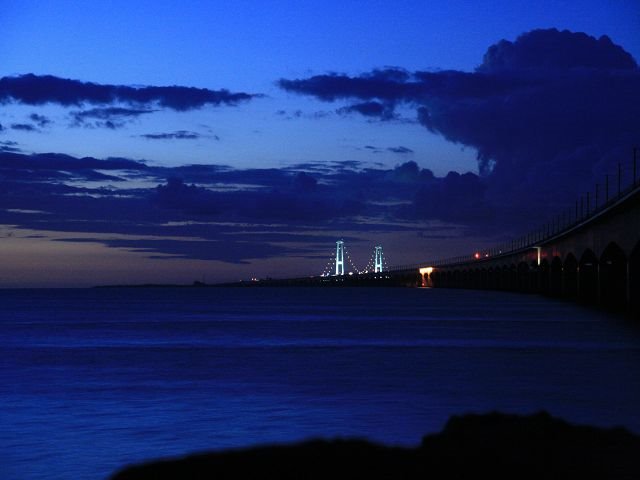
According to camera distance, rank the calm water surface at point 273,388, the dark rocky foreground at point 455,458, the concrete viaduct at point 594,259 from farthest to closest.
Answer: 1. the concrete viaduct at point 594,259
2. the calm water surface at point 273,388
3. the dark rocky foreground at point 455,458

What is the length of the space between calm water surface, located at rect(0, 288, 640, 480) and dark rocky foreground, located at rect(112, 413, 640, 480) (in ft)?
18.5

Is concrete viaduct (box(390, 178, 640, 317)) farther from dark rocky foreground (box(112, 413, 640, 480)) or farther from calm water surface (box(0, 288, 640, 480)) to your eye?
dark rocky foreground (box(112, 413, 640, 480))

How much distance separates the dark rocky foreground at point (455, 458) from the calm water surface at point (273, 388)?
563 cm

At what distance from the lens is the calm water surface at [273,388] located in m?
20.2

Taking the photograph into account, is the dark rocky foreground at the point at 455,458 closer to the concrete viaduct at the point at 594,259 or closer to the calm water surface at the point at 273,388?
the calm water surface at the point at 273,388

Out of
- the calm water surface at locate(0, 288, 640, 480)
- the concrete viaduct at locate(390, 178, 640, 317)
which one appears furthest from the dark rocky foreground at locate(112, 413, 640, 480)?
the concrete viaduct at locate(390, 178, 640, 317)

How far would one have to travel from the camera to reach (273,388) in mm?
31078

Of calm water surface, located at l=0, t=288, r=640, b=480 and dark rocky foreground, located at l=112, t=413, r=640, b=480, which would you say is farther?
calm water surface, located at l=0, t=288, r=640, b=480

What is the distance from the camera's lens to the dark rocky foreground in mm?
10352

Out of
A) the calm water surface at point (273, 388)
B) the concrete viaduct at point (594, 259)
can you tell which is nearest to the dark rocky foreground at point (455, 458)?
the calm water surface at point (273, 388)

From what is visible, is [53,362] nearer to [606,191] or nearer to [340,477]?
[340,477]

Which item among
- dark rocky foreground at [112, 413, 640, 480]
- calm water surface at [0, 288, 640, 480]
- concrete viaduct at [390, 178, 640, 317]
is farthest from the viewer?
concrete viaduct at [390, 178, 640, 317]

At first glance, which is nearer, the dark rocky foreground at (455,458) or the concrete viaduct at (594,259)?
the dark rocky foreground at (455,458)

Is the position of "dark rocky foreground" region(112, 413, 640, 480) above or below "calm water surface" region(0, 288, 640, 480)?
above
